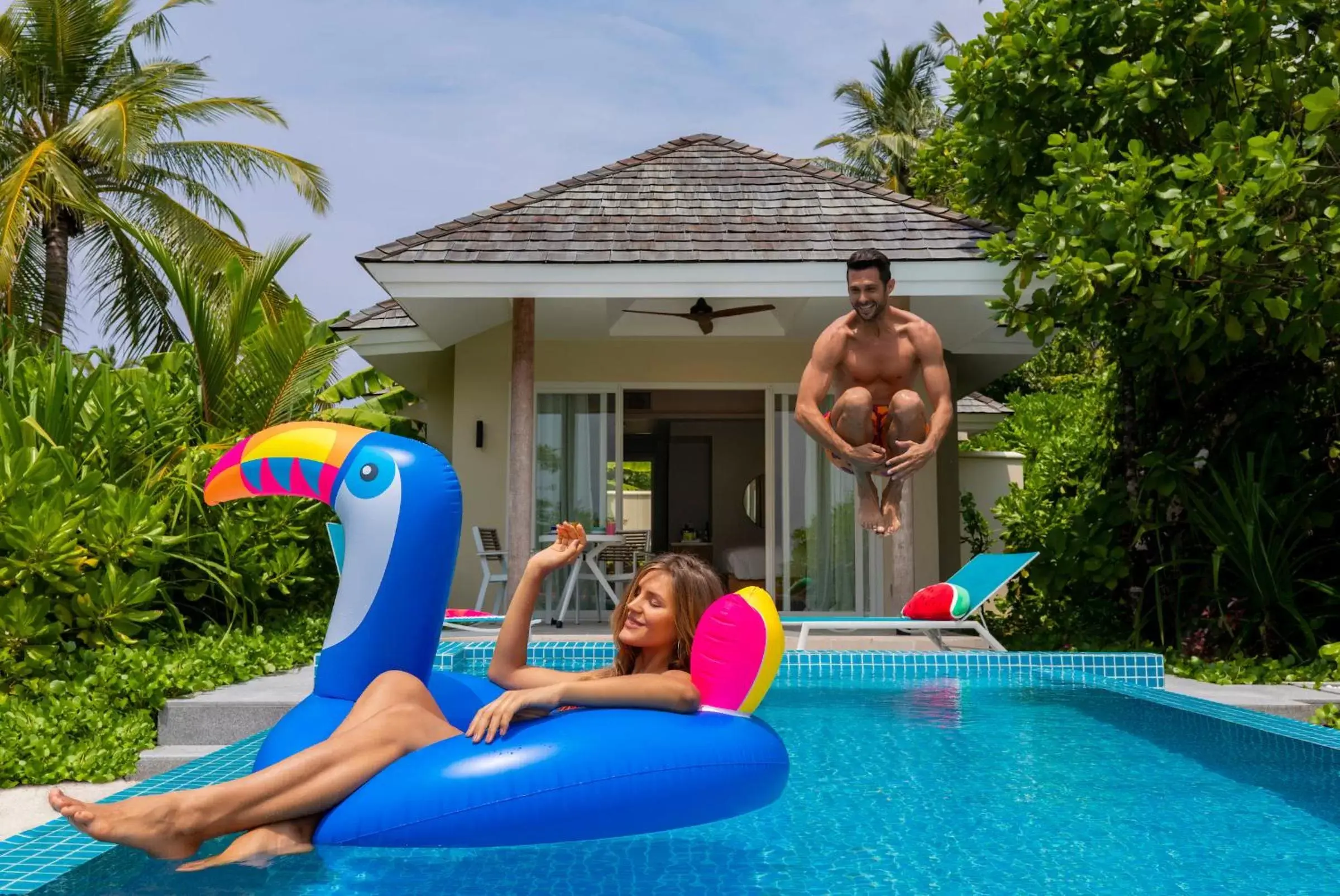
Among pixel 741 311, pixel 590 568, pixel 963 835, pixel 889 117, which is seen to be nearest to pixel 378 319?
pixel 590 568

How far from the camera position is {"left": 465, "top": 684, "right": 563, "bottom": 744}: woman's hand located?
115 inches

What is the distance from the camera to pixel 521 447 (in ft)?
28.4

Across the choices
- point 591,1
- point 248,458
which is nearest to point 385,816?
point 248,458

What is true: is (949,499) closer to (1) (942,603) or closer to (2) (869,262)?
(1) (942,603)

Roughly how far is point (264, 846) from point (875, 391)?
13.8 feet

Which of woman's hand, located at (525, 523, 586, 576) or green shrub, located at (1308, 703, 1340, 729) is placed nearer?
woman's hand, located at (525, 523, 586, 576)

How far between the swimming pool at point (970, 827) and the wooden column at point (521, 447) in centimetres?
329

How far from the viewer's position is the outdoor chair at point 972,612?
7.64 meters

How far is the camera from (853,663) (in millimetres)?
7273

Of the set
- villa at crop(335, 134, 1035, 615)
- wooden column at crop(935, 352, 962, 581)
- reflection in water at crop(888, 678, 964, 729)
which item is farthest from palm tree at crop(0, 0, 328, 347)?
reflection in water at crop(888, 678, 964, 729)

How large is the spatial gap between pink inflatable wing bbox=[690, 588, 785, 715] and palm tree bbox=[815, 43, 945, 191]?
28.8 m

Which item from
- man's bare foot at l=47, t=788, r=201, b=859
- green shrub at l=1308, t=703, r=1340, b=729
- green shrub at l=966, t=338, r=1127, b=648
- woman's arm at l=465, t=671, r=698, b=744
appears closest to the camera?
man's bare foot at l=47, t=788, r=201, b=859

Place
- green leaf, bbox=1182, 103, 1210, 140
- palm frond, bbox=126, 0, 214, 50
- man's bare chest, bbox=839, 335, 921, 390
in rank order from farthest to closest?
palm frond, bbox=126, 0, 214, 50, green leaf, bbox=1182, 103, 1210, 140, man's bare chest, bbox=839, 335, 921, 390

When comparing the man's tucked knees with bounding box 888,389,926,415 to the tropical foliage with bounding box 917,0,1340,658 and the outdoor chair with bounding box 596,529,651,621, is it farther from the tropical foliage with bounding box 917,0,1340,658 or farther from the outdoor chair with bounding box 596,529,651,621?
the outdoor chair with bounding box 596,529,651,621
